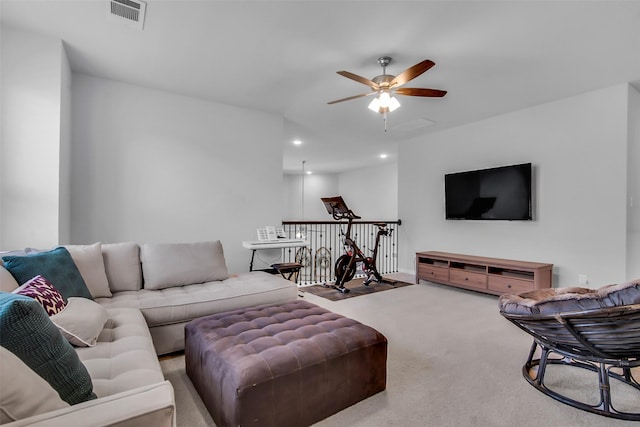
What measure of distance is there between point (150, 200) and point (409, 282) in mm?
4113

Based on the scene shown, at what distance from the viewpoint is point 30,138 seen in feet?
8.68

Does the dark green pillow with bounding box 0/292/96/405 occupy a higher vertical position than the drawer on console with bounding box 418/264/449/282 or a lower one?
higher

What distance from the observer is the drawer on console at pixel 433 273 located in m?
4.59

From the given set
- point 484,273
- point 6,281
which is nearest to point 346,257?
A: point 484,273

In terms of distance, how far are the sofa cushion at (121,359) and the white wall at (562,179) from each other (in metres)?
4.58

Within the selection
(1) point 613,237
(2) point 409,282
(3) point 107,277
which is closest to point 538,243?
(1) point 613,237

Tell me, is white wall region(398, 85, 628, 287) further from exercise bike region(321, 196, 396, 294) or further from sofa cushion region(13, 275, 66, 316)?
sofa cushion region(13, 275, 66, 316)

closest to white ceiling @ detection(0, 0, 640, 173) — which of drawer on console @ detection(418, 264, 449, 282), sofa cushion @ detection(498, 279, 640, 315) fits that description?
sofa cushion @ detection(498, 279, 640, 315)

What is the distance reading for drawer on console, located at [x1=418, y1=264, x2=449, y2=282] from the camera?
459cm

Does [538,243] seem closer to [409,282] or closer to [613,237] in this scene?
[613,237]

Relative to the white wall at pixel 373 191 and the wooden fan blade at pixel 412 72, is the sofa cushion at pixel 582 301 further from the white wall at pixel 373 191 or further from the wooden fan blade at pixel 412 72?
the white wall at pixel 373 191

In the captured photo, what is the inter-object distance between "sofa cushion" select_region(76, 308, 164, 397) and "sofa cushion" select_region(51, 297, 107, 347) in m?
0.04

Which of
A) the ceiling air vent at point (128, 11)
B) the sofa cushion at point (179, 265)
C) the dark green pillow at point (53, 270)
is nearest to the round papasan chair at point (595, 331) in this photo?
the sofa cushion at point (179, 265)

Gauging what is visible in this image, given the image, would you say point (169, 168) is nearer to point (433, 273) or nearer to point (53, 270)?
point (53, 270)
